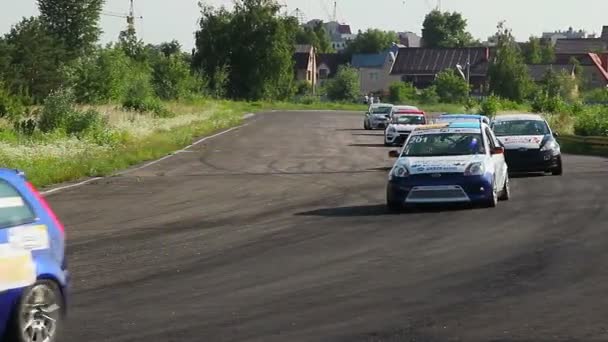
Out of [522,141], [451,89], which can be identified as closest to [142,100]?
[522,141]

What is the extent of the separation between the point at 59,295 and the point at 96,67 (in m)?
60.6

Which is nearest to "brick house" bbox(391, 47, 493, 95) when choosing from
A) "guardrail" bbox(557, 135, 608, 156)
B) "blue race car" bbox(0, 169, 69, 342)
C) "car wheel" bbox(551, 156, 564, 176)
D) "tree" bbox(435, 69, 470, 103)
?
"tree" bbox(435, 69, 470, 103)

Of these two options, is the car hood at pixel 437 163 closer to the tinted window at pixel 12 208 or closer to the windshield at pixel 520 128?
the windshield at pixel 520 128

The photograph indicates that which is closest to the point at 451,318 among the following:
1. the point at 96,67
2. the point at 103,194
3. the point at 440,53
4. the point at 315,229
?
the point at 315,229

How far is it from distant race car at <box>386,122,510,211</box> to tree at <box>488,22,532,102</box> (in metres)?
109

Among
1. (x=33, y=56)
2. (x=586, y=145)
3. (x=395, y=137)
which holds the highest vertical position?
(x=586, y=145)

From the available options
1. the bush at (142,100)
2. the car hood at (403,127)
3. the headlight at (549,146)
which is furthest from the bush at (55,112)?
the bush at (142,100)

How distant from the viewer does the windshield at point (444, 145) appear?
22234mm

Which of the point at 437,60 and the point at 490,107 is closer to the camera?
the point at 490,107

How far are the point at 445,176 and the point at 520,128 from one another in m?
10.8

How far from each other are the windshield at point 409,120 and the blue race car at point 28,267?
135ft

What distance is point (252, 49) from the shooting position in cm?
14275

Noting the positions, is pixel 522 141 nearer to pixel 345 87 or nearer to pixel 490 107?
pixel 490 107

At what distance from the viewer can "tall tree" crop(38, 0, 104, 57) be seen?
513 feet
